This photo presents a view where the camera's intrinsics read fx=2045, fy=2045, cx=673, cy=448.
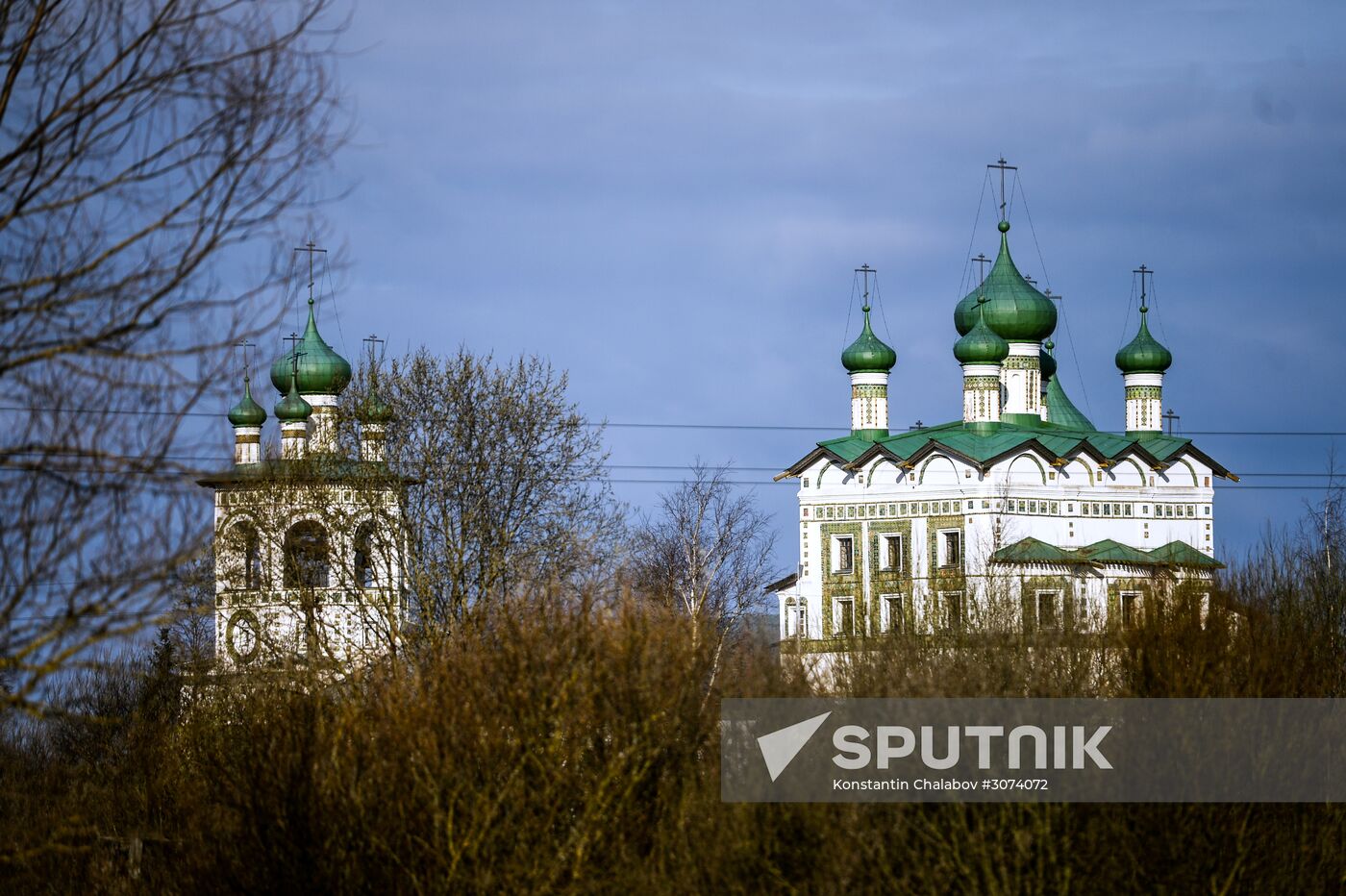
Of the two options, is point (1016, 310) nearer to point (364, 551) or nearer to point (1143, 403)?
point (1143, 403)

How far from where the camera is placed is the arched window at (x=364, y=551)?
3559cm

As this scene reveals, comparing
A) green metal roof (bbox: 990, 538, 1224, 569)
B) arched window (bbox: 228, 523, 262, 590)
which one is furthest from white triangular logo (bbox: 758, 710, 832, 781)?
green metal roof (bbox: 990, 538, 1224, 569)

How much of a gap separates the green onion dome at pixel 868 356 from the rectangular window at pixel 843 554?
5.18 metres

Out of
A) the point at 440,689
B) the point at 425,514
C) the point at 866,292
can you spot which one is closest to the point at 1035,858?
the point at 440,689

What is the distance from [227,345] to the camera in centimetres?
1129

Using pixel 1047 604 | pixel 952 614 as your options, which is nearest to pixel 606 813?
pixel 952 614

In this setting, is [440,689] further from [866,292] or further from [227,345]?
[866,292]

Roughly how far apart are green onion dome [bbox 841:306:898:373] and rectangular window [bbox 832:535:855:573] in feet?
17.0

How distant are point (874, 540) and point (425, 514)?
21088mm

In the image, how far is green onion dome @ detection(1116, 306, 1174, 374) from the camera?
186ft

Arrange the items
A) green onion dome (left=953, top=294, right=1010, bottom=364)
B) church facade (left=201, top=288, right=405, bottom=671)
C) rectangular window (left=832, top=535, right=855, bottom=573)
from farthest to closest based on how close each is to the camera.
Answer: rectangular window (left=832, top=535, right=855, bottom=573) < green onion dome (left=953, top=294, right=1010, bottom=364) < church facade (left=201, top=288, right=405, bottom=671)

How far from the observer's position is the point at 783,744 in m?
18.4

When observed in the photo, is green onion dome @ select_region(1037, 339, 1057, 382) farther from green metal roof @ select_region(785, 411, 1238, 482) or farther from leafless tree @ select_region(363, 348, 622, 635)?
leafless tree @ select_region(363, 348, 622, 635)

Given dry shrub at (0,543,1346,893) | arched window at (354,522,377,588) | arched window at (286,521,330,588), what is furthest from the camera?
arched window at (354,522,377,588)
